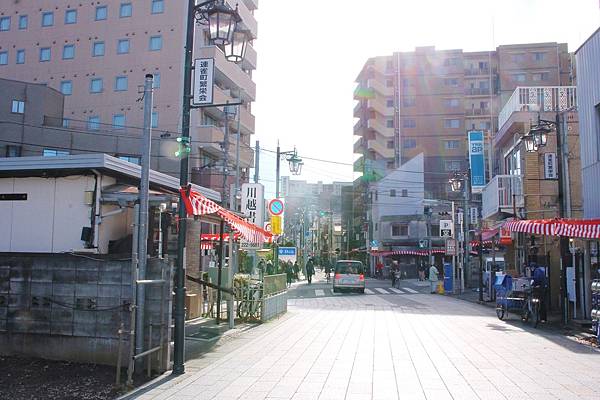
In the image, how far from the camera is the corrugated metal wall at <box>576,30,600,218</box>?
15578 mm

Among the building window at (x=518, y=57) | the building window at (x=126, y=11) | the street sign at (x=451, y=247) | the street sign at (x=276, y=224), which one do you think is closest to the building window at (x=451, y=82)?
the building window at (x=518, y=57)

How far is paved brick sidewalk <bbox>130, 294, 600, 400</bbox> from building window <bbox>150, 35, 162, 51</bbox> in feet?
108

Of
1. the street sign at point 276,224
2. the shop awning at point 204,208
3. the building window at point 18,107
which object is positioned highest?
the building window at point 18,107

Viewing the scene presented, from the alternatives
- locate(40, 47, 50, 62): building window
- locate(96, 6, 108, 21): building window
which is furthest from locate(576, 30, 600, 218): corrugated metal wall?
locate(40, 47, 50, 62): building window

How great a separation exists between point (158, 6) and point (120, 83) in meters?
6.87

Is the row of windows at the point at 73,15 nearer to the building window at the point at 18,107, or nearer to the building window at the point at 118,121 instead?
the building window at the point at 118,121

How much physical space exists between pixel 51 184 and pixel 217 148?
97.2ft

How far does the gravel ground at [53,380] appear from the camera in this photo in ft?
22.3

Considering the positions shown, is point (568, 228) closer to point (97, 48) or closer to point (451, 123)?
point (97, 48)

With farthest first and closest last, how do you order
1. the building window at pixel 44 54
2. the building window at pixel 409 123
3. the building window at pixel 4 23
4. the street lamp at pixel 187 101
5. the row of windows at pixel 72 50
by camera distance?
the building window at pixel 409 123, the building window at pixel 4 23, the building window at pixel 44 54, the row of windows at pixel 72 50, the street lamp at pixel 187 101

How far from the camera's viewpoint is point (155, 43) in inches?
1634

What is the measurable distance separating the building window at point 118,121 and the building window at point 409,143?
128 ft

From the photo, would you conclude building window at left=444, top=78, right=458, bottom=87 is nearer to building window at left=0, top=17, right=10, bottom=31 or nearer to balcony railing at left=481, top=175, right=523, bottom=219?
balcony railing at left=481, top=175, right=523, bottom=219

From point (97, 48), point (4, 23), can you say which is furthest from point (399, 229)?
point (4, 23)
